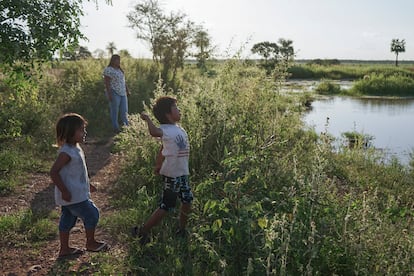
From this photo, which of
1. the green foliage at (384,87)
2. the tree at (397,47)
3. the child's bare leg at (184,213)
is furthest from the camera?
the tree at (397,47)

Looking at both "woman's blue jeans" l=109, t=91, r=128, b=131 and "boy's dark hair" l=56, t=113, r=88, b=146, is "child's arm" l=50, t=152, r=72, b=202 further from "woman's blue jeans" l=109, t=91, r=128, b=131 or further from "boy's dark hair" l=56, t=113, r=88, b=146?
"woman's blue jeans" l=109, t=91, r=128, b=131

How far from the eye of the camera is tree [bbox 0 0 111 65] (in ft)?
12.5

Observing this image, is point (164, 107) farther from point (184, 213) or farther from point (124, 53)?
point (124, 53)

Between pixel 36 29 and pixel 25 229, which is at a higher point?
pixel 36 29

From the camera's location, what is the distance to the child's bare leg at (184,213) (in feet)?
13.6

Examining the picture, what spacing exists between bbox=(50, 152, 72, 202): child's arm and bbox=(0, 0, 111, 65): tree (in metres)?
1.06

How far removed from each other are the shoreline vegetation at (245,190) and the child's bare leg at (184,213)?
85 mm

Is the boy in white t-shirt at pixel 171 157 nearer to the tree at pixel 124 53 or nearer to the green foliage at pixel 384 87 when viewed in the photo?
the tree at pixel 124 53

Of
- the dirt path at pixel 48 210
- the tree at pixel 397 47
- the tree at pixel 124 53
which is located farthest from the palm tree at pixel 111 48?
the tree at pixel 397 47

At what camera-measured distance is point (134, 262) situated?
3830 mm

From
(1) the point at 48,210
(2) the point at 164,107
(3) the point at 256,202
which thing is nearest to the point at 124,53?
(1) the point at 48,210

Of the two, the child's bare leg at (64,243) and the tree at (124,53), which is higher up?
the tree at (124,53)

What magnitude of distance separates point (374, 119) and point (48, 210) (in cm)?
1544

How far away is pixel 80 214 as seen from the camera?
153 inches
